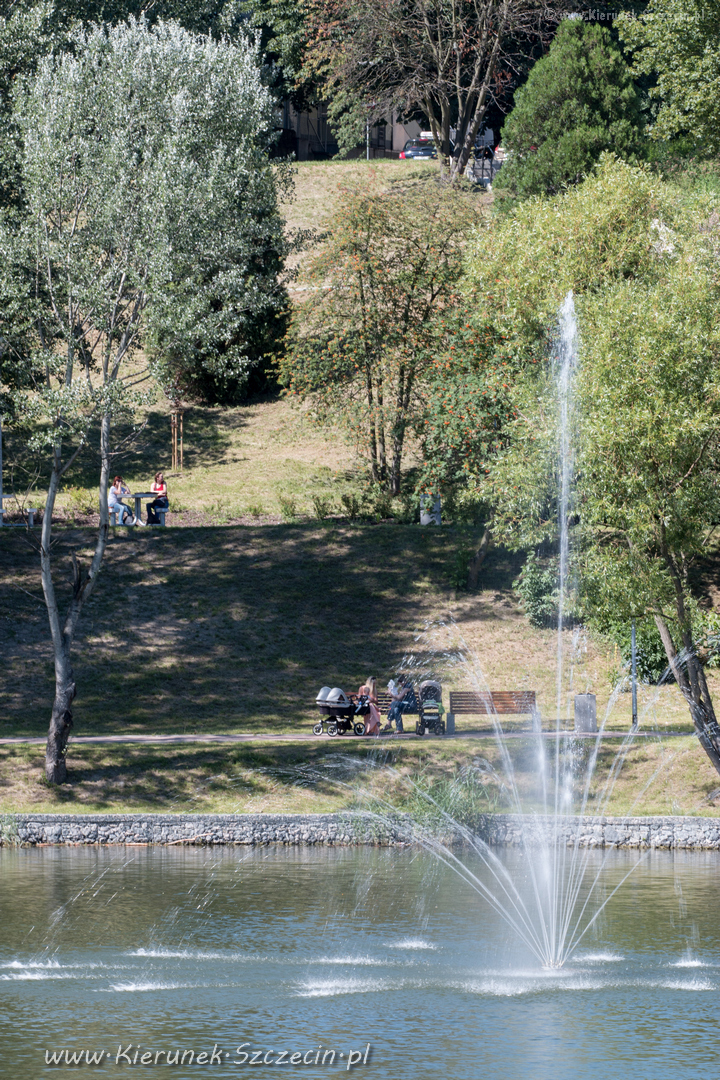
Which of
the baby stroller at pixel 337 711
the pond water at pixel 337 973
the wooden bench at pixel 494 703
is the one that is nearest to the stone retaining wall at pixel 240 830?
the pond water at pixel 337 973

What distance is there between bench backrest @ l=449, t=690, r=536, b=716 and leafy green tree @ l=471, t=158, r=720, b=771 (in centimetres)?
408

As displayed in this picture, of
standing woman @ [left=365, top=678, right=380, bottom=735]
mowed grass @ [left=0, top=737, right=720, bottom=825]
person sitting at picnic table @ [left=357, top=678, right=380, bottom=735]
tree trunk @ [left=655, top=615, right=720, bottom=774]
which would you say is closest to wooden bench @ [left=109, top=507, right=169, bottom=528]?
person sitting at picnic table @ [left=357, top=678, right=380, bottom=735]

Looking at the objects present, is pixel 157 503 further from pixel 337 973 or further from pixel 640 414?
pixel 337 973

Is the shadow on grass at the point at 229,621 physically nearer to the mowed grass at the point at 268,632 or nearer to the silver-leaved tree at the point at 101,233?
the mowed grass at the point at 268,632

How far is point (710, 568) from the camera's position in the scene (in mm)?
34188

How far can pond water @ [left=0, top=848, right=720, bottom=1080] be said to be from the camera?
37.1 ft

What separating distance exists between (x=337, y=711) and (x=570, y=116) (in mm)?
28919

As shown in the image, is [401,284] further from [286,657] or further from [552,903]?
[552,903]

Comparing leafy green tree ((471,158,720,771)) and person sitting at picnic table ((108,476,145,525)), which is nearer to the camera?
leafy green tree ((471,158,720,771))

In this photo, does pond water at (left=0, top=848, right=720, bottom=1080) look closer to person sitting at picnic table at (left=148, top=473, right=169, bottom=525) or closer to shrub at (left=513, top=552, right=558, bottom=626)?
shrub at (left=513, top=552, right=558, bottom=626)

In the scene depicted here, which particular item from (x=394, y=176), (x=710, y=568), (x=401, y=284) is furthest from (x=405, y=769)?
(x=394, y=176)

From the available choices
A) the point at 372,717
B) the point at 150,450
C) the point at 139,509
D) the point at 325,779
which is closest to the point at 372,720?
the point at 372,717

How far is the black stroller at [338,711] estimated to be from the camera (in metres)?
25.3

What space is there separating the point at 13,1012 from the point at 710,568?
25.6 meters
